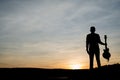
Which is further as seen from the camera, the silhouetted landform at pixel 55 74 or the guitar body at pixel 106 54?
the guitar body at pixel 106 54

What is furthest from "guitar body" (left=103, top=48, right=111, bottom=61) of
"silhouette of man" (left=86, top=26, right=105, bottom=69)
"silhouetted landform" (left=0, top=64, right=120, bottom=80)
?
"silhouetted landform" (left=0, top=64, right=120, bottom=80)

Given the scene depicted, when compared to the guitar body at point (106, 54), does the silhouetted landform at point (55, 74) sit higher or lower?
lower

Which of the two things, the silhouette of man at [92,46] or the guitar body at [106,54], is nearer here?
the silhouette of man at [92,46]

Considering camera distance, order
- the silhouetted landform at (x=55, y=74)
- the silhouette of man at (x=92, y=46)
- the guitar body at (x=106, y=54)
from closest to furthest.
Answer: the silhouetted landform at (x=55, y=74) → the silhouette of man at (x=92, y=46) → the guitar body at (x=106, y=54)

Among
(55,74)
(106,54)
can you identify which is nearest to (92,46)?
(106,54)

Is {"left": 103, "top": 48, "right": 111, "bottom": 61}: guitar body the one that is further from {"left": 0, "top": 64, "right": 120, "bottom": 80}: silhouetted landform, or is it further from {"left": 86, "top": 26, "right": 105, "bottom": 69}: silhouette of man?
{"left": 0, "top": 64, "right": 120, "bottom": 80}: silhouetted landform

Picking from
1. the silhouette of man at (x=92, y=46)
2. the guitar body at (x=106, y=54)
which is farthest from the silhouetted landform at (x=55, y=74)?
the guitar body at (x=106, y=54)

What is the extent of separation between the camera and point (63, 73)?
9.48m

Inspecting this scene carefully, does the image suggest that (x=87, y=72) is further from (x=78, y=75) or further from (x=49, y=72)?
(x=49, y=72)

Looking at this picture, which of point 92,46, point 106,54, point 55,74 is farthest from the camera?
point 106,54

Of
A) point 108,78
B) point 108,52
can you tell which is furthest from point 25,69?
point 108,52

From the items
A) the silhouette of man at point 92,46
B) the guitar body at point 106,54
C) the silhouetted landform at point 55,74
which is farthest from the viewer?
the guitar body at point 106,54

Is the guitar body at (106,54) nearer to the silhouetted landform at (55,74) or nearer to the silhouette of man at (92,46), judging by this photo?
the silhouette of man at (92,46)

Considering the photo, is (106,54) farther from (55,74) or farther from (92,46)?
(55,74)
